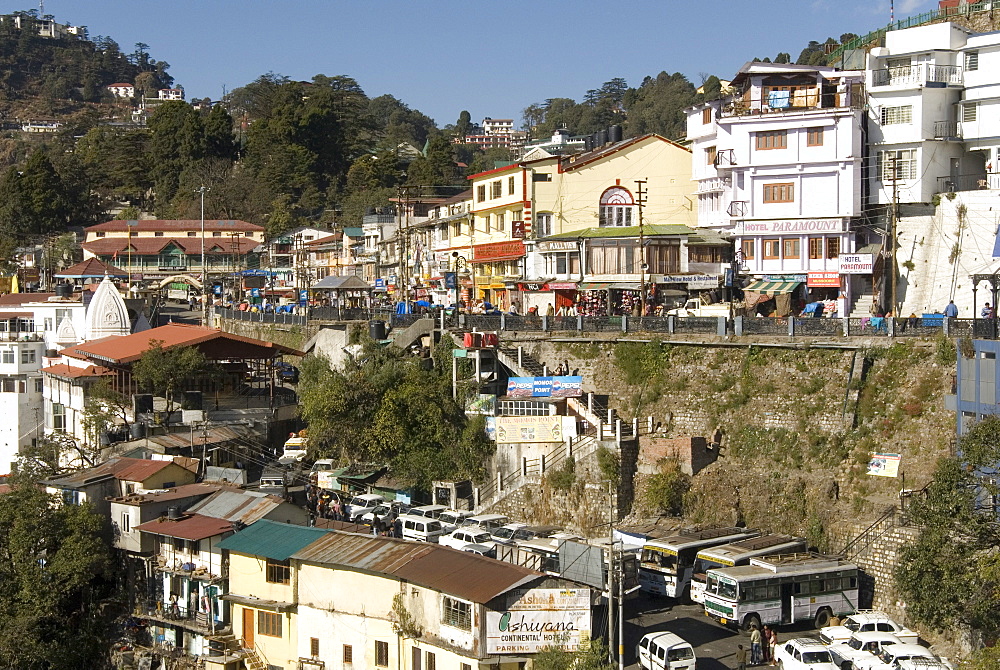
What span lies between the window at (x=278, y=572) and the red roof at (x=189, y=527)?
2.70m

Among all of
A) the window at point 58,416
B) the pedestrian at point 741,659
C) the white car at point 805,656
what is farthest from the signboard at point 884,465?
the window at point 58,416

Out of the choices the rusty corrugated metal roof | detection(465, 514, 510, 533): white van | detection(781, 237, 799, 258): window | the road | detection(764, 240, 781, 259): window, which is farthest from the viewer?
detection(764, 240, 781, 259): window

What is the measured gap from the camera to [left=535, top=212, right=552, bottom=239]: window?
175 feet

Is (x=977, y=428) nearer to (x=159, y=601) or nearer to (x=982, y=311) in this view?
(x=982, y=311)

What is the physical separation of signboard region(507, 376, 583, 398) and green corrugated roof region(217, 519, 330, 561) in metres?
9.59

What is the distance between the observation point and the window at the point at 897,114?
44031 mm

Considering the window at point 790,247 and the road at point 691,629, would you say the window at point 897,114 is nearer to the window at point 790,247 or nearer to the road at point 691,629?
the window at point 790,247

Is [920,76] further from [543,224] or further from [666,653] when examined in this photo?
[666,653]

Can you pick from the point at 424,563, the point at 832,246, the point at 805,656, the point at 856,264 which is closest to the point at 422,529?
the point at 424,563

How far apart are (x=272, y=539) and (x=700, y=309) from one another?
60.5 feet

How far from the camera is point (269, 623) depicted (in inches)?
1222

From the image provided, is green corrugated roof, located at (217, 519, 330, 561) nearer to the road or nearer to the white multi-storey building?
the road

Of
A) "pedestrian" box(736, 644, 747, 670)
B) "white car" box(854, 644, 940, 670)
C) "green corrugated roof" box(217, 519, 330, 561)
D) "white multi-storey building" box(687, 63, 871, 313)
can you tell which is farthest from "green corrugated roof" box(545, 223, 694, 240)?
"white car" box(854, 644, 940, 670)

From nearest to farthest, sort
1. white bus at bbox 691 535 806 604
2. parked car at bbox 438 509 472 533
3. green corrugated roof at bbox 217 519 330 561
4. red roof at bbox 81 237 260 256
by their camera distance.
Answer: white bus at bbox 691 535 806 604 → green corrugated roof at bbox 217 519 330 561 → parked car at bbox 438 509 472 533 → red roof at bbox 81 237 260 256
